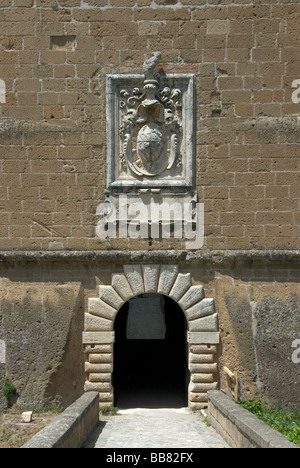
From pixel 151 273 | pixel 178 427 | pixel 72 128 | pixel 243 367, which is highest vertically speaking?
pixel 72 128

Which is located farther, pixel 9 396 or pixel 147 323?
pixel 147 323

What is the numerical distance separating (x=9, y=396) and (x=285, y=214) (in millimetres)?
4738

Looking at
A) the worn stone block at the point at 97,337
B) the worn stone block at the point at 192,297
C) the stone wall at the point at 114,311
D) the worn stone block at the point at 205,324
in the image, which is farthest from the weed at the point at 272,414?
the worn stone block at the point at 97,337

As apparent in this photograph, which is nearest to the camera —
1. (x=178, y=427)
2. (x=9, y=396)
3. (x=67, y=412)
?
(x=67, y=412)

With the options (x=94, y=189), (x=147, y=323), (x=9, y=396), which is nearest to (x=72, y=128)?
(x=94, y=189)

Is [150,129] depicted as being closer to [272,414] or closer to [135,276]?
[135,276]

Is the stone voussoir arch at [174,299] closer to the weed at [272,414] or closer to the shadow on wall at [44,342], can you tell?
the shadow on wall at [44,342]

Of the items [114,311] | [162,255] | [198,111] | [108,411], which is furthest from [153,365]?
[198,111]

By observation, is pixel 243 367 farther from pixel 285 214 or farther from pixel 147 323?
pixel 147 323

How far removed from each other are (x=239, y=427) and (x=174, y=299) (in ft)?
10.8

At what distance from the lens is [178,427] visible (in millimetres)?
8656

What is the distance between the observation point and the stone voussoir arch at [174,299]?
9.73m

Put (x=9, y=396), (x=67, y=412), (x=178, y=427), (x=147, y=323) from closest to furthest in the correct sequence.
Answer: (x=67, y=412) → (x=178, y=427) → (x=9, y=396) → (x=147, y=323)

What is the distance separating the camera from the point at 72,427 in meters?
6.54
